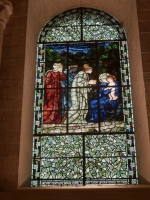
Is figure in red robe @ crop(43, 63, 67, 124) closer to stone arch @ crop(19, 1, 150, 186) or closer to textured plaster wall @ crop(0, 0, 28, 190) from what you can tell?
stone arch @ crop(19, 1, 150, 186)

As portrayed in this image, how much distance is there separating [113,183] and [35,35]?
2.81m

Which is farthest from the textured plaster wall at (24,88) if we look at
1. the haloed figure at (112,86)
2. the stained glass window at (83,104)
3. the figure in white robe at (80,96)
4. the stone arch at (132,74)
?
the figure in white robe at (80,96)

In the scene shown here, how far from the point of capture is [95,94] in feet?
20.4

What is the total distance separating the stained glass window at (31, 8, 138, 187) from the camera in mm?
5691

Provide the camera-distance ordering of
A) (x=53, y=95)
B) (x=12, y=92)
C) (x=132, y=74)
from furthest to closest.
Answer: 1. (x=53, y=95)
2. (x=132, y=74)
3. (x=12, y=92)

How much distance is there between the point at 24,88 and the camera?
5.55 m

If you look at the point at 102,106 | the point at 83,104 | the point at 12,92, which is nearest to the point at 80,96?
the point at 83,104

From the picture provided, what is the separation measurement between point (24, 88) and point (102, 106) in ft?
4.36

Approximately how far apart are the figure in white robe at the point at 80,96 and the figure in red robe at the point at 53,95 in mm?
196

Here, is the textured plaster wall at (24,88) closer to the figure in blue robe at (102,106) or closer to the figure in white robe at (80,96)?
the figure in blue robe at (102,106)

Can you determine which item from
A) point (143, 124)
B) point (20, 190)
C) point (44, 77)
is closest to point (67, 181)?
point (20, 190)

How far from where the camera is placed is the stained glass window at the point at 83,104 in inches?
224

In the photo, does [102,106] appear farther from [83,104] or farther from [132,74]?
[132,74]

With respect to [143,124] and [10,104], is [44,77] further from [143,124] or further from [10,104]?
[143,124]
